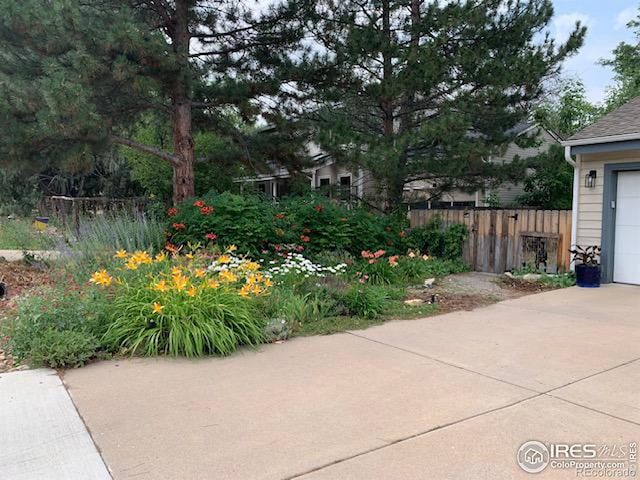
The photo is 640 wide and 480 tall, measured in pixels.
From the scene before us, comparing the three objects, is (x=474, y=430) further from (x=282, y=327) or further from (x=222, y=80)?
(x=222, y=80)

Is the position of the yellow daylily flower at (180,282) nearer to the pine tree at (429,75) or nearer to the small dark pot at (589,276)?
the pine tree at (429,75)

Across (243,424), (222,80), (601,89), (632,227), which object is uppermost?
(601,89)

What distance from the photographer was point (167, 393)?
381 cm

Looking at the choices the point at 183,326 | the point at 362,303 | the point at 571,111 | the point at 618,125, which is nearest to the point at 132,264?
the point at 183,326

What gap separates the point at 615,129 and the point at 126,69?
8071mm

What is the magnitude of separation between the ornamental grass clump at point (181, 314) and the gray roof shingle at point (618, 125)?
256 inches

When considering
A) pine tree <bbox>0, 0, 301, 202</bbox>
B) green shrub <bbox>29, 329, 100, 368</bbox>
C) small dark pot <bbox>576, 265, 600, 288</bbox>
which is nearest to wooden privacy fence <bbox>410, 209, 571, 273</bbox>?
small dark pot <bbox>576, 265, 600, 288</bbox>

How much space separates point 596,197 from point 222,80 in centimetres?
775

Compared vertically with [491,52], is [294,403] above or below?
below

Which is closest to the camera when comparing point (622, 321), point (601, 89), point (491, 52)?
point (622, 321)

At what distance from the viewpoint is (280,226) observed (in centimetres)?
909

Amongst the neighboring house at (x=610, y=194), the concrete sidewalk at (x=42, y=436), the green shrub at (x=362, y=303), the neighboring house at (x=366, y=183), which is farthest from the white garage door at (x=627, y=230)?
the concrete sidewalk at (x=42, y=436)

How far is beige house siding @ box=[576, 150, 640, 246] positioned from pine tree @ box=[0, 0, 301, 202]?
6.22 meters

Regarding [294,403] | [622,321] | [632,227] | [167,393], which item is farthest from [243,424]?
[632,227]
